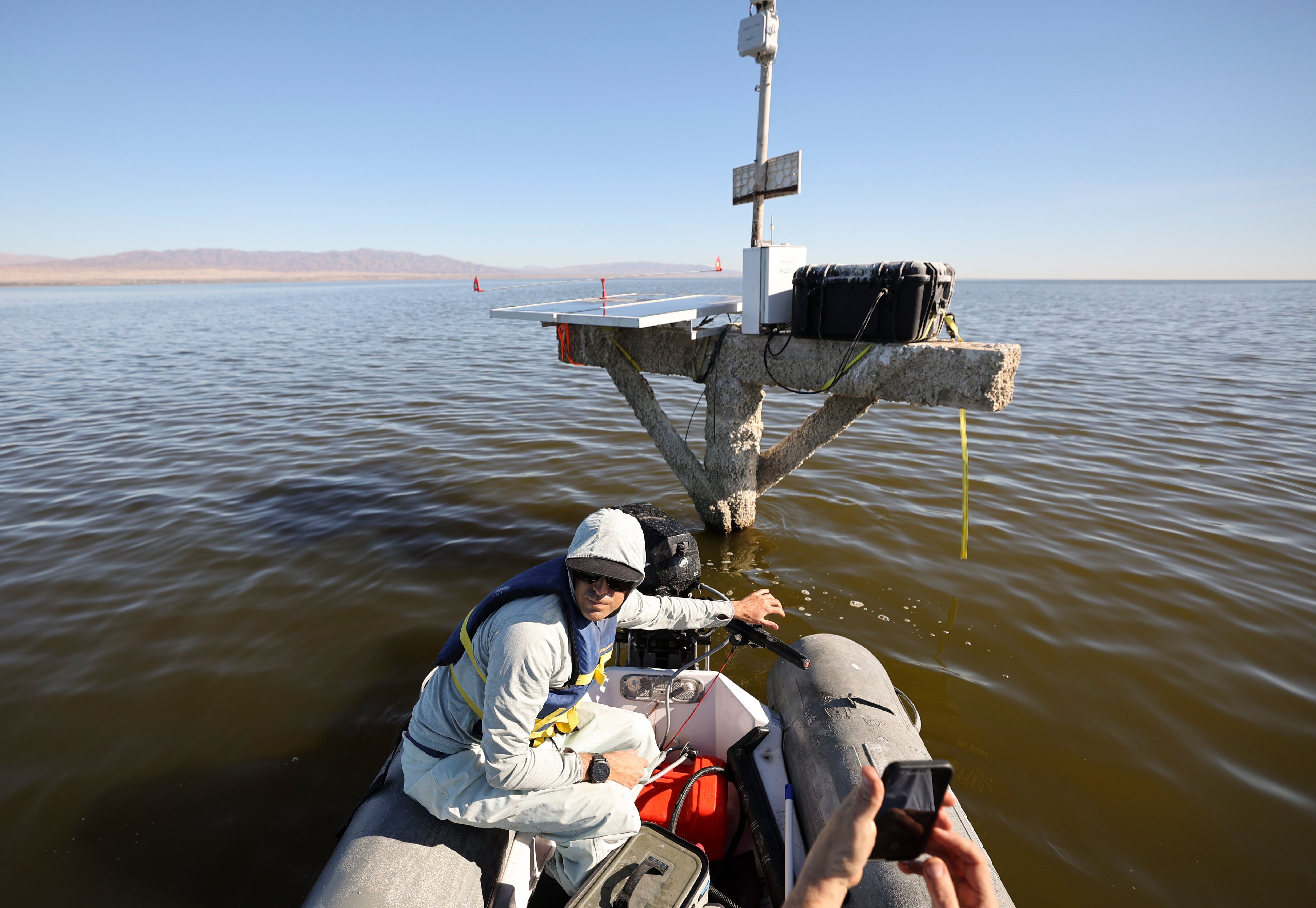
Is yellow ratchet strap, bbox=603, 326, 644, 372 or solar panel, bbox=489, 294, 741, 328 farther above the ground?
solar panel, bbox=489, 294, 741, 328

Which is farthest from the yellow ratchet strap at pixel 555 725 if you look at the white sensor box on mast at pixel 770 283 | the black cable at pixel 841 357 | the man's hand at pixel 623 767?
the white sensor box on mast at pixel 770 283

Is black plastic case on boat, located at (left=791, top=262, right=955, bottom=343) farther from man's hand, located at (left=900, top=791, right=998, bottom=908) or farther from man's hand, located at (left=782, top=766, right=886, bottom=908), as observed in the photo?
man's hand, located at (left=782, top=766, right=886, bottom=908)

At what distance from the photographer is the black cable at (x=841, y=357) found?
4.63 m

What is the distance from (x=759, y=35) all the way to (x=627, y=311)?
283 centimetres

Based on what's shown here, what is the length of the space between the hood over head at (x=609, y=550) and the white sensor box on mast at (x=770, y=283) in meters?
3.55

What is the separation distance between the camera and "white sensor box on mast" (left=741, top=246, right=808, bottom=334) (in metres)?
5.24

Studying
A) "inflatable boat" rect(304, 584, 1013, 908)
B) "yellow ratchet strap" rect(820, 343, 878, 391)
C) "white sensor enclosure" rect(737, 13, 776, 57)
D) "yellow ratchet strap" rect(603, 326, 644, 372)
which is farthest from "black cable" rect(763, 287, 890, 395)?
"white sensor enclosure" rect(737, 13, 776, 57)

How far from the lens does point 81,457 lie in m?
9.40

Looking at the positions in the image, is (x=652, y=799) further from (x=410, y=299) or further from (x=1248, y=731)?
(x=410, y=299)

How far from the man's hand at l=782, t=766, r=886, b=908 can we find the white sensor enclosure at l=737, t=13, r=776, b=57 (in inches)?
244

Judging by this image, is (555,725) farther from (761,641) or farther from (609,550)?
(761,641)

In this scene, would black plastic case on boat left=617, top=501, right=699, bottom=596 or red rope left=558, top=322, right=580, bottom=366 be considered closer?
black plastic case on boat left=617, top=501, right=699, bottom=596

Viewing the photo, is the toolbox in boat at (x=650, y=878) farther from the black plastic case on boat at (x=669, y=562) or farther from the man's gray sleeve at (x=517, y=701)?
the black plastic case on boat at (x=669, y=562)

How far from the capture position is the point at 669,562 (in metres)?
3.75
